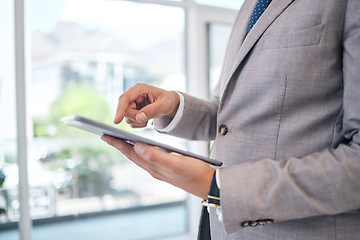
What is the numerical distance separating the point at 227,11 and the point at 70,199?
249cm

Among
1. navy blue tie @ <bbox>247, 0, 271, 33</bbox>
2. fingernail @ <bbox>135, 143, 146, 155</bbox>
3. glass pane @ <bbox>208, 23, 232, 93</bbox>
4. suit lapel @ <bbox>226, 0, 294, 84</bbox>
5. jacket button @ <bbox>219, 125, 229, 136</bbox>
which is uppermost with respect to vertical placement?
glass pane @ <bbox>208, 23, 232, 93</bbox>

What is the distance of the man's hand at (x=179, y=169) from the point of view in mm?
624

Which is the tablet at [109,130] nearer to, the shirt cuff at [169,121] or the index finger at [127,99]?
the index finger at [127,99]

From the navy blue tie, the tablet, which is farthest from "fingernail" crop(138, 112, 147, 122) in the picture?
the navy blue tie

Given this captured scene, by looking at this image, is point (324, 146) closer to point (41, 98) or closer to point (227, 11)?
point (41, 98)

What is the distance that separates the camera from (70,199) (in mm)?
3055

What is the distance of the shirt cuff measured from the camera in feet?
3.25

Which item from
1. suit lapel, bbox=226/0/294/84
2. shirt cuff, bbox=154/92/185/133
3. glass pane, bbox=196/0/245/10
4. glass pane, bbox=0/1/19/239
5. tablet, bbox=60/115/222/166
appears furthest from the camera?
glass pane, bbox=196/0/245/10

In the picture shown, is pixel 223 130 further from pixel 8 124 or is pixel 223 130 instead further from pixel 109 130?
pixel 8 124

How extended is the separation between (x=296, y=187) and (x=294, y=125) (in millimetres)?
175

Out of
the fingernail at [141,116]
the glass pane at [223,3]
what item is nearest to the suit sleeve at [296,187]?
the fingernail at [141,116]

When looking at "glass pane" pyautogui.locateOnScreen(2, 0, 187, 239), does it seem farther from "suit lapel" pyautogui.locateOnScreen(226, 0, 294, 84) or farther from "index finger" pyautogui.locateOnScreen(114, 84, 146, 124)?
"suit lapel" pyautogui.locateOnScreen(226, 0, 294, 84)

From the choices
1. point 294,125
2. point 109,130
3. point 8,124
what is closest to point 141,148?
point 109,130

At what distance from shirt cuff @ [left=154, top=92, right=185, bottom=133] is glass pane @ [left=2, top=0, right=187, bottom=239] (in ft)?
6.80
